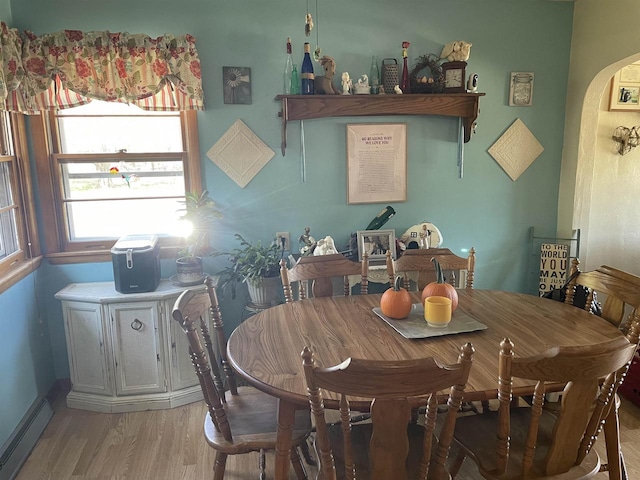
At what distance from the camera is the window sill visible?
234 centimetres

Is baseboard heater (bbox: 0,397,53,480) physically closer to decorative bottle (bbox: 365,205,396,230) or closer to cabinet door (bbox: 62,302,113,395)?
cabinet door (bbox: 62,302,113,395)

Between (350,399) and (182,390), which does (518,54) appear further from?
(182,390)

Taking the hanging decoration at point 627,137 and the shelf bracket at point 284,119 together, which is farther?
the hanging decoration at point 627,137

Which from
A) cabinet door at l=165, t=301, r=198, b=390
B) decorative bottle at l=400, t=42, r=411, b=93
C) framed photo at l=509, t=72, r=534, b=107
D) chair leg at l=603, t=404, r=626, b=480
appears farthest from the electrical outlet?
chair leg at l=603, t=404, r=626, b=480

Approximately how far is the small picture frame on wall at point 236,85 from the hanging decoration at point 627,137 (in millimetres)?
2589

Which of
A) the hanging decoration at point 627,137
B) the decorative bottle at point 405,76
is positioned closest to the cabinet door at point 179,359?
the decorative bottle at point 405,76

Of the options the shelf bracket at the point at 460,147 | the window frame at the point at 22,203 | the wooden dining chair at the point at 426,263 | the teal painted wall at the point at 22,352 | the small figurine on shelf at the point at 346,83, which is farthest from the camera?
the shelf bracket at the point at 460,147

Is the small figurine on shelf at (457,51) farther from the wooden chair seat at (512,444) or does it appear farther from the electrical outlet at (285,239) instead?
the wooden chair seat at (512,444)

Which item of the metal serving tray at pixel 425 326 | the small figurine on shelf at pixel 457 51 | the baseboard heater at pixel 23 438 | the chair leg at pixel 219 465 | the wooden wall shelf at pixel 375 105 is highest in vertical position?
the small figurine on shelf at pixel 457 51

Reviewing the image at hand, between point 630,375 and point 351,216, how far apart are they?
6.26ft

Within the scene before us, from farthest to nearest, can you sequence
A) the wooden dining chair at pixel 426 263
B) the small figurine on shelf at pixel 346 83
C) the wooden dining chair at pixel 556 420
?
the small figurine on shelf at pixel 346 83 → the wooden dining chair at pixel 426 263 → the wooden dining chair at pixel 556 420

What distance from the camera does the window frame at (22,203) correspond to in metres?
2.62

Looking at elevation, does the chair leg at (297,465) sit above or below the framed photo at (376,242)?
below

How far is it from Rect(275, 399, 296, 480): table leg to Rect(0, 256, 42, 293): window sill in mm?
1647
